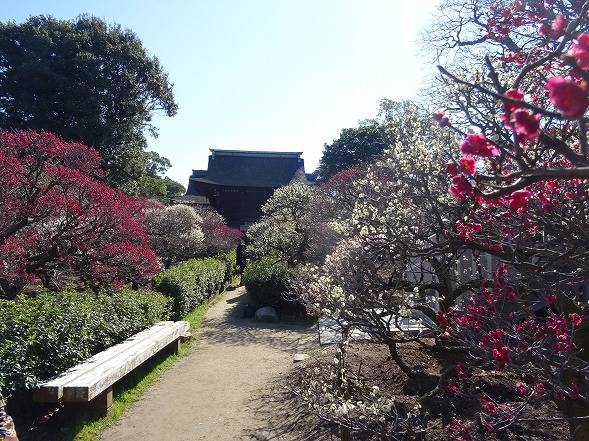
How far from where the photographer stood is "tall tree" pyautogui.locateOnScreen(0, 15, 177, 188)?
15617 millimetres

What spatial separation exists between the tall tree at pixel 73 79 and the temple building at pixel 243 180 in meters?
6.48

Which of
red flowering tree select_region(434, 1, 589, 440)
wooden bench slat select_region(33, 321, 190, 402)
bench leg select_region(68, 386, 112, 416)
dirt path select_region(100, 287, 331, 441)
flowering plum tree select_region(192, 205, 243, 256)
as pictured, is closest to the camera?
red flowering tree select_region(434, 1, 589, 440)

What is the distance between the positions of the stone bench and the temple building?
57.3 feet

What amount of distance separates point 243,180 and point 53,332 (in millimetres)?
21620

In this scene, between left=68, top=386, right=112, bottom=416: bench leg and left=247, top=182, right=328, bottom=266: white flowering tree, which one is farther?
left=247, top=182, right=328, bottom=266: white flowering tree

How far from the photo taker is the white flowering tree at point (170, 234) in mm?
13086

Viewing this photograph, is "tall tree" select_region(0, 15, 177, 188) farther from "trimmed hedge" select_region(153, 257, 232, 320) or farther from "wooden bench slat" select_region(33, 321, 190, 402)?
"wooden bench slat" select_region(33, 321, 190, 402)

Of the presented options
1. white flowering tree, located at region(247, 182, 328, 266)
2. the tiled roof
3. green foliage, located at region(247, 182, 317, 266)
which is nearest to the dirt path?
white flowering tree, located at region(247, 182, 328, 266)

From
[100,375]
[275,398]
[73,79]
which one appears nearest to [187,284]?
[275,398]

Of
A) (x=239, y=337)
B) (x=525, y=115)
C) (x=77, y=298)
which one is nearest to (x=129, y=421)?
(x=77, y=298)

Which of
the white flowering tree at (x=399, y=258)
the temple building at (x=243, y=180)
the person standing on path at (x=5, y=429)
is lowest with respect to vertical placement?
the person standing on path at (x=5, y=429)

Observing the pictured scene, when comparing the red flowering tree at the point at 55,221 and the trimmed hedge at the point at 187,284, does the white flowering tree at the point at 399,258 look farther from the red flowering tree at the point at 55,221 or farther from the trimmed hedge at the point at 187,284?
the trimmed hedge at the point at 187,284

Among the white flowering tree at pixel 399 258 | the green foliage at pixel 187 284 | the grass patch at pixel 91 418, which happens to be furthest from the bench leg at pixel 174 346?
the white flowering tree at pixel 399 258

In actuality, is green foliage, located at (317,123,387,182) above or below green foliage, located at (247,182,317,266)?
above
